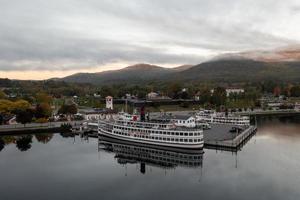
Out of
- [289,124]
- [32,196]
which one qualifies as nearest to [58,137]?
[32,196]

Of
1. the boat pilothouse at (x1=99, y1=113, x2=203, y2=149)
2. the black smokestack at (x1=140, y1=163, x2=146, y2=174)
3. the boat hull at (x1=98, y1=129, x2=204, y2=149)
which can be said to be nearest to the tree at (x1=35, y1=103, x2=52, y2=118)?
the boat pilothouse at (x1=99, y1=113, x2=203, y2=149)

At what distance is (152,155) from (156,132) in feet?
19.4

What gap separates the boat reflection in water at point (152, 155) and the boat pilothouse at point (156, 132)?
0.99m

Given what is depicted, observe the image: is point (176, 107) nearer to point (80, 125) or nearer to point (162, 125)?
point (80, 125)

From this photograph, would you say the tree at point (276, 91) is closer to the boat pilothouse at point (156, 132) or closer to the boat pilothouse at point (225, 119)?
the boat pilothouse at point (225, 119)

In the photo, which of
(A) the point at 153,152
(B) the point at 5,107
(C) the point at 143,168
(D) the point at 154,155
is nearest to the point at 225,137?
(A) the point at 153,152

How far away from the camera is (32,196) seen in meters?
33.1

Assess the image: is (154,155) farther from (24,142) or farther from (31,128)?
(31,128)

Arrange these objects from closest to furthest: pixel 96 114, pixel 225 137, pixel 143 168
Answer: pixel 143 168 → pixel 225 137 → pixel 96 114

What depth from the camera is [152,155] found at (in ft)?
161

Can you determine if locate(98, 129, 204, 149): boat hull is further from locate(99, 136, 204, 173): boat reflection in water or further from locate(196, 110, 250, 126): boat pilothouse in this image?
locate(196, 110, 250, 126): boat pilothouse

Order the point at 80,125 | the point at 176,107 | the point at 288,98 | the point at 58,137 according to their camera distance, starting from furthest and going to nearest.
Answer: the point at 288,98
the point at 176,107
the point at 80,125
the point at 58,137

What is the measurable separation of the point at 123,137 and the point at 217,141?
15201 millimetres

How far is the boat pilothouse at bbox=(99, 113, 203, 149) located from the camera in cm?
5138
